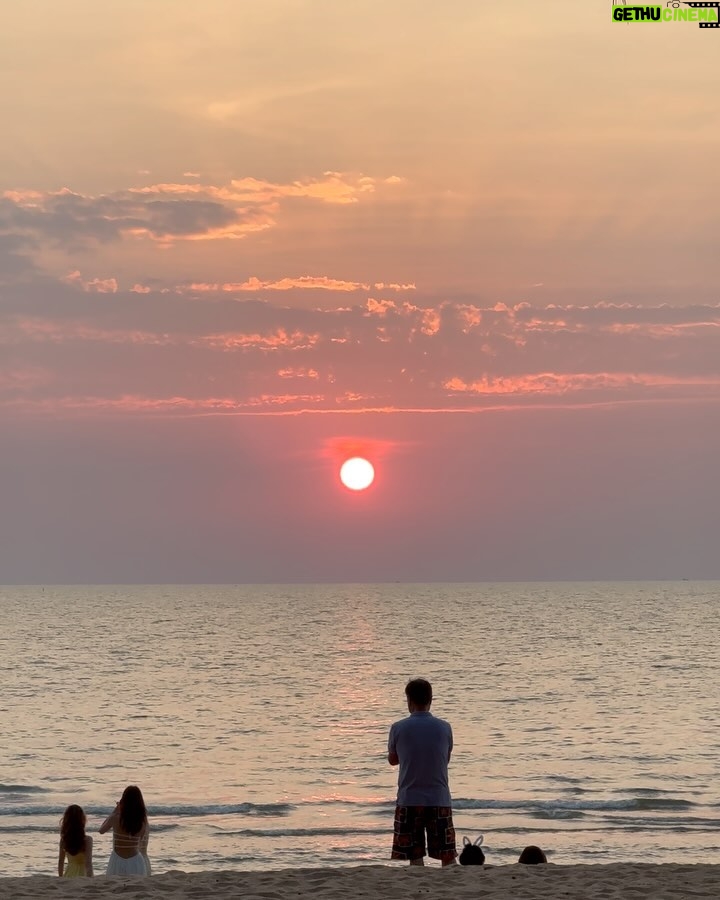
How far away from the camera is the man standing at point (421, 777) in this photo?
11.5 metres

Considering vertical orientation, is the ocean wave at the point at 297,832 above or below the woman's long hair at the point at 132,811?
above

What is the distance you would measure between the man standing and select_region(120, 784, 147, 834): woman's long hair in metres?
2.74

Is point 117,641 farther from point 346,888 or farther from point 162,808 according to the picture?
point 346,888

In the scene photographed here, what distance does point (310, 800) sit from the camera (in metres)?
31.4

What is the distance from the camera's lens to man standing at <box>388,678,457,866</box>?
11.5 metres

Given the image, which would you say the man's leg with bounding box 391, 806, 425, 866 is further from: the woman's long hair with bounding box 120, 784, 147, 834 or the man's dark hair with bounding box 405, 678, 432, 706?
the woman's long hair with bounding box 120, 784, 147, 834

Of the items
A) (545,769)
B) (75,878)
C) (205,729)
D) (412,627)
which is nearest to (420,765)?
(75,878)

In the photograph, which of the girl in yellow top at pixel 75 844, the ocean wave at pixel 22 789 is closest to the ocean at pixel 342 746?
the ocean wave at pixel 22 789

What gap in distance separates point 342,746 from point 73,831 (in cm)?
3027

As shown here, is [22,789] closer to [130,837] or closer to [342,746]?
[342,746]

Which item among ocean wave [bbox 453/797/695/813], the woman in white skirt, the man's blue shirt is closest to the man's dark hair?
the man's blue shirt

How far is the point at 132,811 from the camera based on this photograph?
12562mm

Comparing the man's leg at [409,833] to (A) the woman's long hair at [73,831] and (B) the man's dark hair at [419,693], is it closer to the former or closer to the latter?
(B) the man's dark hair at [419,693]

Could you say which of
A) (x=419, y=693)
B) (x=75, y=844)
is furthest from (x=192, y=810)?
(x=419, y=693)
